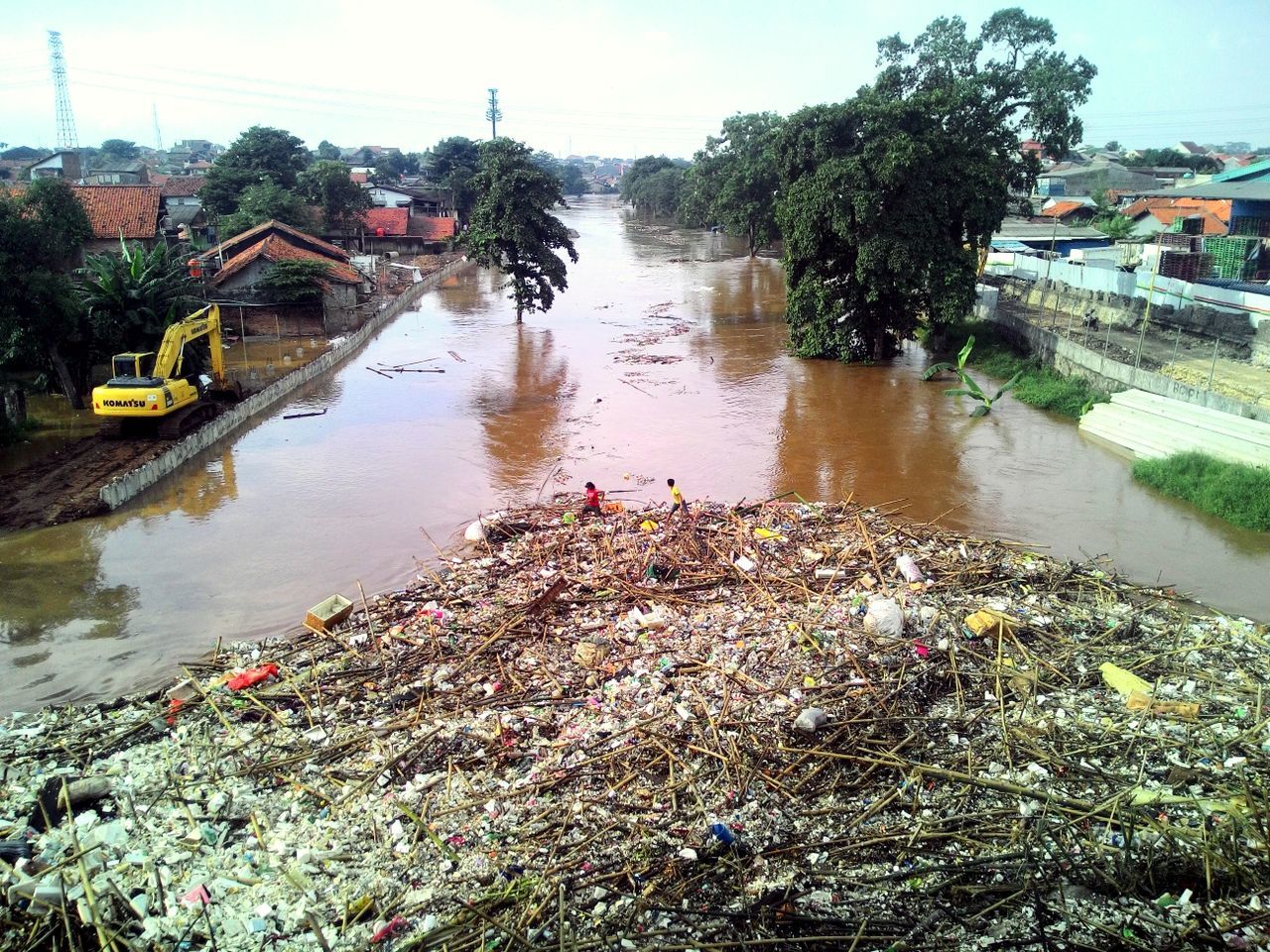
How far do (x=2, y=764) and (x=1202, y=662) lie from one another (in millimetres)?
11864

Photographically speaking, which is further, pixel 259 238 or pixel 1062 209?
pixel 1062 209

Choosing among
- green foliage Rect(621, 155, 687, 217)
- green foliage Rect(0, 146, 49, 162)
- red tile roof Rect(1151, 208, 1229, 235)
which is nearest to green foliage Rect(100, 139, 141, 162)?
green foliage Rect(0, 146, 49, 162)

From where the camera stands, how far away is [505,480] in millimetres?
16500

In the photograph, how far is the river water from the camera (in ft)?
37.5

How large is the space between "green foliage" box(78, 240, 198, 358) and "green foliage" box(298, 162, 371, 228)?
22491 millimetres

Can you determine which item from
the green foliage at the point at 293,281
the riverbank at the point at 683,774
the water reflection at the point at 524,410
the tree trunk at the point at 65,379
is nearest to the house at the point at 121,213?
the green foliage at the point at 293,281

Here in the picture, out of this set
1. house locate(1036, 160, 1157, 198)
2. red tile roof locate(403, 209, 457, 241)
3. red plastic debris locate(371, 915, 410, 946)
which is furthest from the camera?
house locate(1036, 160, 1157, 198)

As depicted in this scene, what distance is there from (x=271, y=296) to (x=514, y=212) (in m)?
8.65

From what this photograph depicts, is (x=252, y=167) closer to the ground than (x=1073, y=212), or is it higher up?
higher up

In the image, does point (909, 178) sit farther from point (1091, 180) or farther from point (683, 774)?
point (1091, 180)

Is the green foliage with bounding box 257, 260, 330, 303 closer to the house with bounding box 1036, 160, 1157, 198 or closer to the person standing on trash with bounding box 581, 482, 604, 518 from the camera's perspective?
the person standing on trash with bounding box 581, 482, 604, 518

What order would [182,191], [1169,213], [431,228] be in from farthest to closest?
[182,191] < [431,228] < [1169,213]

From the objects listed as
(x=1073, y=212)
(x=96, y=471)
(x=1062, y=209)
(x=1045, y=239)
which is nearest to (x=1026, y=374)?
(x=96, y=471)

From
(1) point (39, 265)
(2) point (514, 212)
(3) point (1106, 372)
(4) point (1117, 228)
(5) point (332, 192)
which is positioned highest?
(5) point (332, 192)
